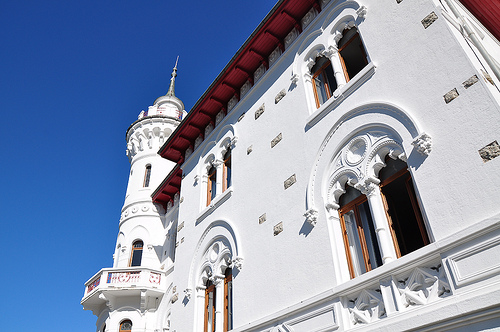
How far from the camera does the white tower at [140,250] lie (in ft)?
53.9

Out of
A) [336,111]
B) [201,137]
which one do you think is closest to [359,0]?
[336,111]

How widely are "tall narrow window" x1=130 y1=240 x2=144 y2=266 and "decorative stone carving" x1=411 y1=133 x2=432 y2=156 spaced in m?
15.5

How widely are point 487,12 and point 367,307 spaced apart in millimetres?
8629

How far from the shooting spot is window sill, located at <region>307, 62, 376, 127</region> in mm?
8242

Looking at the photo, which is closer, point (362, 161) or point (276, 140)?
point (362, 161)

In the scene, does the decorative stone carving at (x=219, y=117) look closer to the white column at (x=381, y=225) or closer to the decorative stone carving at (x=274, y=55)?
the decorative stone carving at (x=274, y=55)

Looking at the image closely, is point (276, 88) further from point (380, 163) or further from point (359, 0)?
point (380, 163)

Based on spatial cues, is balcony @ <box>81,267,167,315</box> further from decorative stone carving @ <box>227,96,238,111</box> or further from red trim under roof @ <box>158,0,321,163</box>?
decorative stone carving @ <box>227,96,238,111</box>

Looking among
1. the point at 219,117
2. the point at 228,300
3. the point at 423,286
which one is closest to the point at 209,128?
the point at 219,117

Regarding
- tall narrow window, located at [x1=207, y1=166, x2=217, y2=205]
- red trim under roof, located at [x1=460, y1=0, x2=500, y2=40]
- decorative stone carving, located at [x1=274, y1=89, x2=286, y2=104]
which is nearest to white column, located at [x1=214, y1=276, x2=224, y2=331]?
tall narrow window, located at [x1=207, y1=166, x2=217, y2=205]

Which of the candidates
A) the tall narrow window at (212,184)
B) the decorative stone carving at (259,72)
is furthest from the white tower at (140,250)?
the decorative stone carving at (259,72)

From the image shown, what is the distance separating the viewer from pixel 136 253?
62.3 feet

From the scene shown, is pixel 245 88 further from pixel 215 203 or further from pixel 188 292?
pixel 188 292

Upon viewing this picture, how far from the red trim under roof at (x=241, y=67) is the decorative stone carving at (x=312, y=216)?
228 inches
